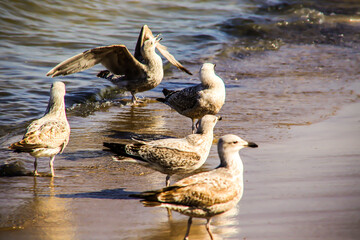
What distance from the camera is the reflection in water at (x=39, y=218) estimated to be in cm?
431

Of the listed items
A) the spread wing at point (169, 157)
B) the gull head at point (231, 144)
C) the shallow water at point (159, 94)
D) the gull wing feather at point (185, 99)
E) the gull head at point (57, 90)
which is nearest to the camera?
the gull head at point (231, 144)

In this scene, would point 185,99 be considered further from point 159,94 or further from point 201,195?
point 201,195

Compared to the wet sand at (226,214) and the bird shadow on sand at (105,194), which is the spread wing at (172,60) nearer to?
the wet sand at (226,214)

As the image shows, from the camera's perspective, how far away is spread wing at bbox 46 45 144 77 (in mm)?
7756

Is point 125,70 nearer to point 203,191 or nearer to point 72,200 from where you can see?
point 72,200

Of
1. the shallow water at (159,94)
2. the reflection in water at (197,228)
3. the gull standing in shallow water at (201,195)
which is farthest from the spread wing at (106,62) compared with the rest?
the gull standing in shallow water at (201,195)

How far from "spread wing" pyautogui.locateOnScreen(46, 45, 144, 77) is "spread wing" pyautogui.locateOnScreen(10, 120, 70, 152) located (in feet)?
4.89

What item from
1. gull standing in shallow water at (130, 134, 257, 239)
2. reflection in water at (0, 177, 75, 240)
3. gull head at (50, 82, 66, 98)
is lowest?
reflection in water at (0, 177, 75, 240)

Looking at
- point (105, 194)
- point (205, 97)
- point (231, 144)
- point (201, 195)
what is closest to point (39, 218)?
point (105, 194)

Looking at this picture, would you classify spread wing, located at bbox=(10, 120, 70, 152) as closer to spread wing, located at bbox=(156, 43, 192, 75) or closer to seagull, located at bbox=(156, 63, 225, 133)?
seagull, located at bbox=(156, 63, 225, 133)

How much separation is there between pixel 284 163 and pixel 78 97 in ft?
17.4

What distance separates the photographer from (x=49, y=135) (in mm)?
5883

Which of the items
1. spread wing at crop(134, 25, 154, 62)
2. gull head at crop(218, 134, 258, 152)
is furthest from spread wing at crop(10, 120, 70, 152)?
spread wing at crop(134, 25, 154, 62)

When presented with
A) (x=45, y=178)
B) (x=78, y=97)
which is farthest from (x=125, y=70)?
(x=45, y=178)
